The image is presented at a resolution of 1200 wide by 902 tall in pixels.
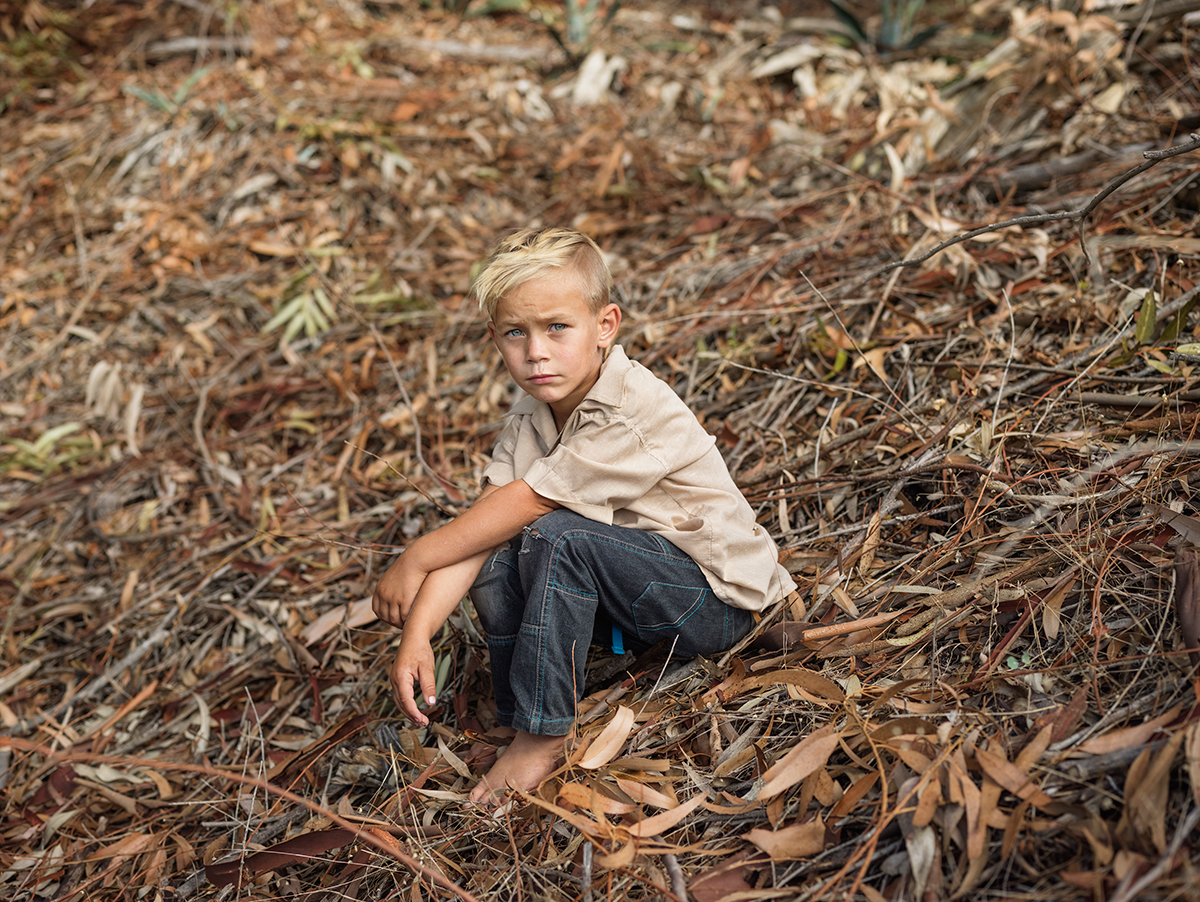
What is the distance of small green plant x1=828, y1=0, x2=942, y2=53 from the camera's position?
4012 mm

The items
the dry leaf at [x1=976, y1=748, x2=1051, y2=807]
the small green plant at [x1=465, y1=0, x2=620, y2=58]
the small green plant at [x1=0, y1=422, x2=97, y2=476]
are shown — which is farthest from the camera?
the small green plant at [x1=465, y1=0, x2=620, y2=58]

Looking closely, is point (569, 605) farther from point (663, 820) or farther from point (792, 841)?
point (792, 841)

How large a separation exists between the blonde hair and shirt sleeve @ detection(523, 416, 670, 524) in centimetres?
27

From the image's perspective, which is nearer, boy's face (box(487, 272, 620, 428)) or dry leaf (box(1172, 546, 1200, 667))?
dry leaf (box(1172, 546, 1200, 667))

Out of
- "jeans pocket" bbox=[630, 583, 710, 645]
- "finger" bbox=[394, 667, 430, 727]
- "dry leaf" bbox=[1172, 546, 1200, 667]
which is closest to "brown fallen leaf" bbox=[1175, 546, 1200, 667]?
"dry leaf" bbox=[1172, 546, 1200, 667]

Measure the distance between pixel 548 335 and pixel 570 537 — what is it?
398mm

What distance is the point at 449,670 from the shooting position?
6.82 ft

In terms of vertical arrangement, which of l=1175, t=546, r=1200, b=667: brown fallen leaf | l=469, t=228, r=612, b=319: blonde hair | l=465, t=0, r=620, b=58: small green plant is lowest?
l=1175, t=546, r=1200, b=667: brown fallen leaf

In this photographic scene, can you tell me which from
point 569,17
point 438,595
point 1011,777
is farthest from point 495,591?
point 569,17

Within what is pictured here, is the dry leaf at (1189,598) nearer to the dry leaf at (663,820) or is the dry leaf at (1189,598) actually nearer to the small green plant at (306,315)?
the dry leaf at (663,820)

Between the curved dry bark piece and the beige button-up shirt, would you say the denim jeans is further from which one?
the curved dry bark piece

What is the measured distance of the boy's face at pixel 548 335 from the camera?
1.66m

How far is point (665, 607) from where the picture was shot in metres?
1.71

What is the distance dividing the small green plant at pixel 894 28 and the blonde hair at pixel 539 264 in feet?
10.1
